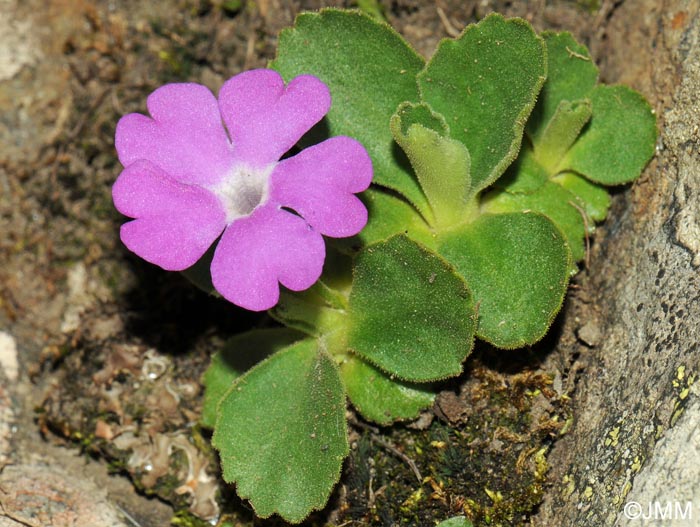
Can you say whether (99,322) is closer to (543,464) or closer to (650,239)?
(543,464)

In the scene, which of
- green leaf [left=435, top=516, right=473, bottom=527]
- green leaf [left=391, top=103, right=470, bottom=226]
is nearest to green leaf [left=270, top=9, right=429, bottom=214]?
green leaf [left=391, top=103, right=470, bottom=226]

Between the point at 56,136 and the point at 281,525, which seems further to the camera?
the point at 56,136

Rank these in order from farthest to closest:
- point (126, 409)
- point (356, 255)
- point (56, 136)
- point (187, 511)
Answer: point (56, 136) < point (126, 409) < point (187, 511) < point (356, 255)

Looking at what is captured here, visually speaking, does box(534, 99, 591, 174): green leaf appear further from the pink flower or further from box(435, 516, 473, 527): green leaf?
box(435, 516, 473, 527): green leaf

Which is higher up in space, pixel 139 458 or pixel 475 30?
pixel 475 30

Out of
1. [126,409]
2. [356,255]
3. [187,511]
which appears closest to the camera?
[356,255]

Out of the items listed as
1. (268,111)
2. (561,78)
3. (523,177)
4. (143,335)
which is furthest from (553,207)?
(143,335)

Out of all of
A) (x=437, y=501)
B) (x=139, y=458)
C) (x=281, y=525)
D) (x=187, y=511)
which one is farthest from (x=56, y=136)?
(x=437, y=501)
